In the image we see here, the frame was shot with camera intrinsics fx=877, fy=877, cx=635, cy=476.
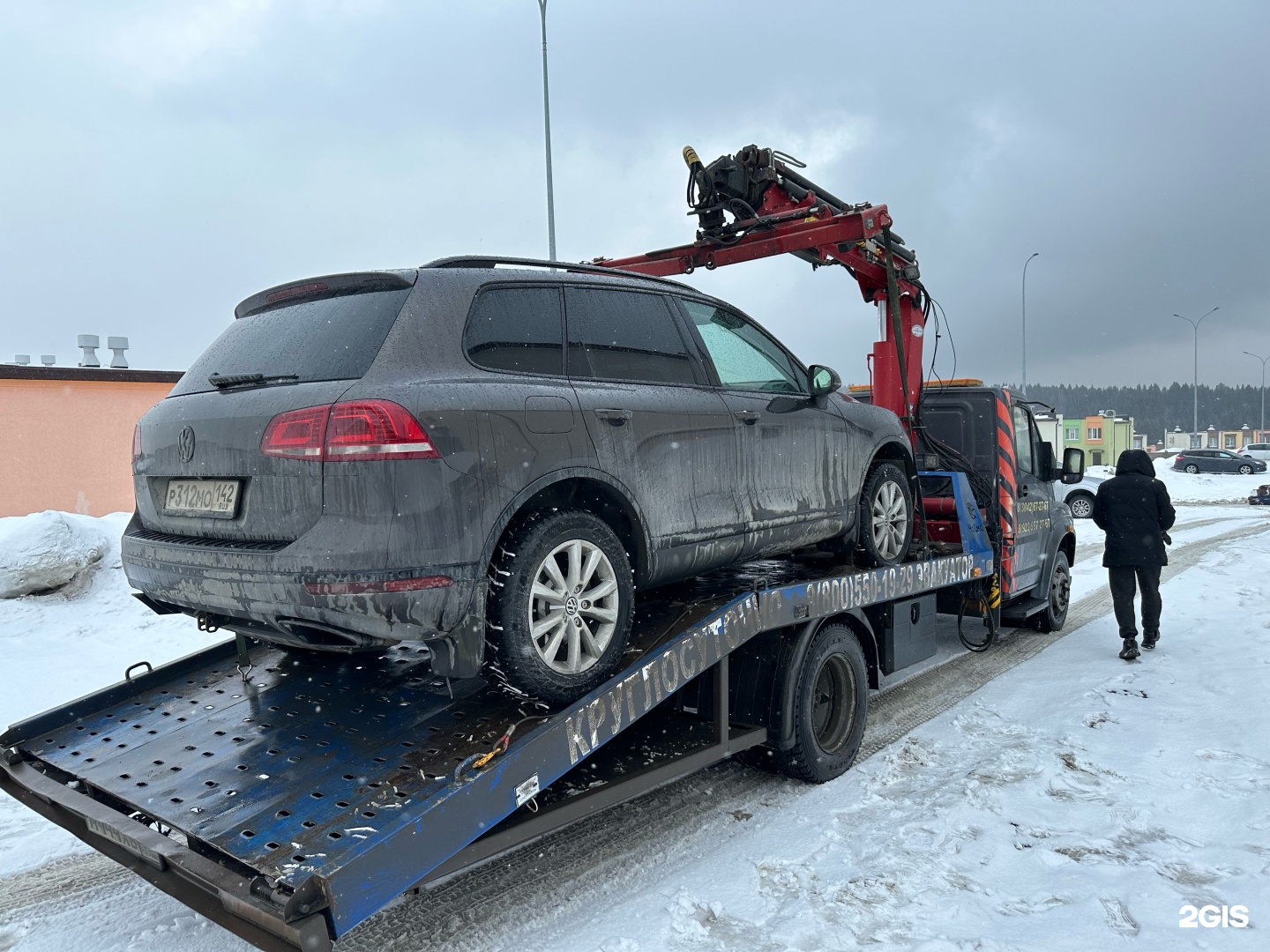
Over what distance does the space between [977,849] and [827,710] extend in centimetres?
113

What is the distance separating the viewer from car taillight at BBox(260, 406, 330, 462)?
2.68m

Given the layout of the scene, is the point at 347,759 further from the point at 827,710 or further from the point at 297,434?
the point at 827,710

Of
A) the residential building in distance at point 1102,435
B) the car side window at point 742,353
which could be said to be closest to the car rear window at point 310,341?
the car side window at point 742,353

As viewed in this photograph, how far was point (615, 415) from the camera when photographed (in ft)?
11.0

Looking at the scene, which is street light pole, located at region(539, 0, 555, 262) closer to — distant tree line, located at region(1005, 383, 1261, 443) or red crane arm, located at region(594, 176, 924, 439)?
red crane arm, located at region(594, 176, 924, 439)

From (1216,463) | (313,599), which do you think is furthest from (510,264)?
(1216,463)

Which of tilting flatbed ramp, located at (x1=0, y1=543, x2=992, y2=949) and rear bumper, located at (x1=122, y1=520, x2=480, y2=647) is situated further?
rear bumper, located at (x1=122, y1=520, x2=480, y2=647)

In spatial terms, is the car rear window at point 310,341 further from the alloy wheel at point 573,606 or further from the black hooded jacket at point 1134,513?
the black hooded jacket at point 1134,513

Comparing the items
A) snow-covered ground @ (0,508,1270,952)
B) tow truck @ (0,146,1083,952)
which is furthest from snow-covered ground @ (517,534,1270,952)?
tow truck @ (0,146,1083,952)

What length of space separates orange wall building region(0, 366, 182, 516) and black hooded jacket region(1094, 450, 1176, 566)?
11.2 metres

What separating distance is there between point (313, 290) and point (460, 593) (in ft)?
4.42

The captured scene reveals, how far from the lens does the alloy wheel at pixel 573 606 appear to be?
2.95 metres

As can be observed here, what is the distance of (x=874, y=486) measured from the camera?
5109mm

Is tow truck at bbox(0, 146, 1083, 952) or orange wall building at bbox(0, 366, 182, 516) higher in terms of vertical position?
orange wall building at bbox(0, 366, 182, 516)
